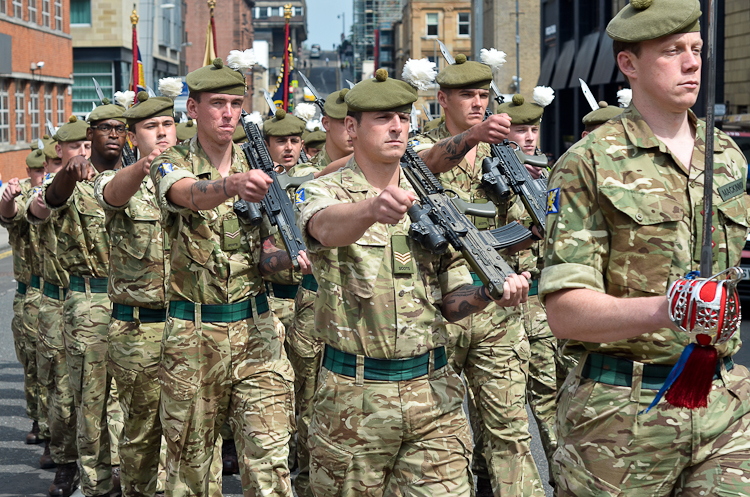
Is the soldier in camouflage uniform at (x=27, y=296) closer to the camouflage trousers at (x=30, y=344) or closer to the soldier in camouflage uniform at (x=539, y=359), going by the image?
the camouflage trousers at (x=30, y=344)

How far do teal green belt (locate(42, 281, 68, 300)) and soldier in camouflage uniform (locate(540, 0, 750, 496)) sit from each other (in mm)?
5183

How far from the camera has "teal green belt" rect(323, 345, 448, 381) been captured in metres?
4.46

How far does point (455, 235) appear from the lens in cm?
450

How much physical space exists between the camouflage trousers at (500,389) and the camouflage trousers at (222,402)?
42.6 inches

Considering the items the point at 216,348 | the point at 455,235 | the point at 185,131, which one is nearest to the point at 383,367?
the point at 455,235

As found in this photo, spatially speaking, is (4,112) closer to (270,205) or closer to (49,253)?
(49,253)

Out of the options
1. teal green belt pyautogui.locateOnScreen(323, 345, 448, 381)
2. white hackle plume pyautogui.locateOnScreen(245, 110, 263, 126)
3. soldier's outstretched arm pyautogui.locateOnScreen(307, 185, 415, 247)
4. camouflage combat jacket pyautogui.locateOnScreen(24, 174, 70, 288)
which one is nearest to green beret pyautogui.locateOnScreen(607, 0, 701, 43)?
soldier's outstretched arm pyautogui.locateOnScreen(307, 185, 415, 247)

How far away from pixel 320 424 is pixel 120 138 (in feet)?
11.6

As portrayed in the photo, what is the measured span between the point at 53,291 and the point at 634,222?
5.51 m

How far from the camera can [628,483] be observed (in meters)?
3.45

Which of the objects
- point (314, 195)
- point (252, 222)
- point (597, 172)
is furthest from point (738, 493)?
point (252, 222)

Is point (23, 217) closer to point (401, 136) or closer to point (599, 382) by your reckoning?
point (401, 136)

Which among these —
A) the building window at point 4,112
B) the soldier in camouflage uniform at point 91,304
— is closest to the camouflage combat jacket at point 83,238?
the soldier in camouflage uniform at point 91,304

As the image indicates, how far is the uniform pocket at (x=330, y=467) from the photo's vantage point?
446 cm
